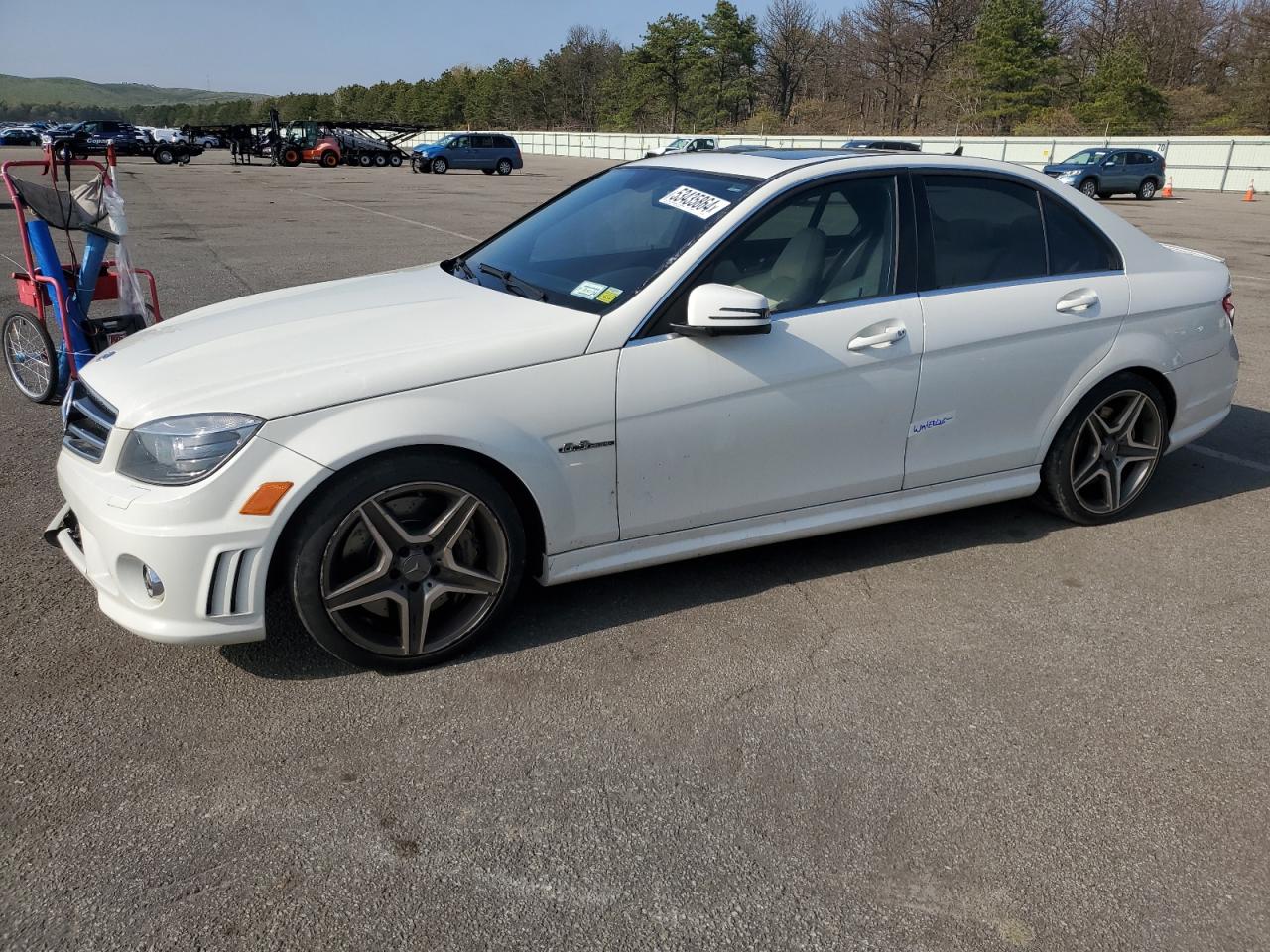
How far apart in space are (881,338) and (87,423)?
9.12 feet

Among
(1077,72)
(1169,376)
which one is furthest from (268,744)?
(1077,72)

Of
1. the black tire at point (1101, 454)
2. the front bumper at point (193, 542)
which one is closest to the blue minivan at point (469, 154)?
the black tire at point (1101, 454)

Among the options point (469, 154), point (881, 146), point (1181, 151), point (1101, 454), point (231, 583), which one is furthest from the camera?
point (469, 154)

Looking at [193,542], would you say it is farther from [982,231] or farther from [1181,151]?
[1181,151]

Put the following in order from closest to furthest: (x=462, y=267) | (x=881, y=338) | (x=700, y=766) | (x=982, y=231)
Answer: (x=700, y=766) < (x=881, y=338) < (x=982, y=231) < (x=462, y=267)

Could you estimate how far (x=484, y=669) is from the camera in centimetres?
334

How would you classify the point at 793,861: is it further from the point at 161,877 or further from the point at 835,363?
the point at 835,363

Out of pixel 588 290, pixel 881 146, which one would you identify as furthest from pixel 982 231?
pixel 881 146

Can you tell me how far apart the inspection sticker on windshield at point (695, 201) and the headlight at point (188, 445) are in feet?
5.84

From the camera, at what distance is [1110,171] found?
95.1ft

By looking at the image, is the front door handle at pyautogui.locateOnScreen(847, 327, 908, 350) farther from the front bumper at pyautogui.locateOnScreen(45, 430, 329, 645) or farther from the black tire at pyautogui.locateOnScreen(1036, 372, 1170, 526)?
the front bumper at pyautogui.locateOnScreen(45, 430, 329, 645)

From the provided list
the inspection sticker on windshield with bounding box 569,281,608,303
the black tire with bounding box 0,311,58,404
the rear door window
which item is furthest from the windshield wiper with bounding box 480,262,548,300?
the black tire with bounding box 0,311,58,404

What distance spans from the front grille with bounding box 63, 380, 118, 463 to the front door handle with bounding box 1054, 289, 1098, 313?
142 inches

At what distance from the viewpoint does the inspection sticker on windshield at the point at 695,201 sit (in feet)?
12.3
